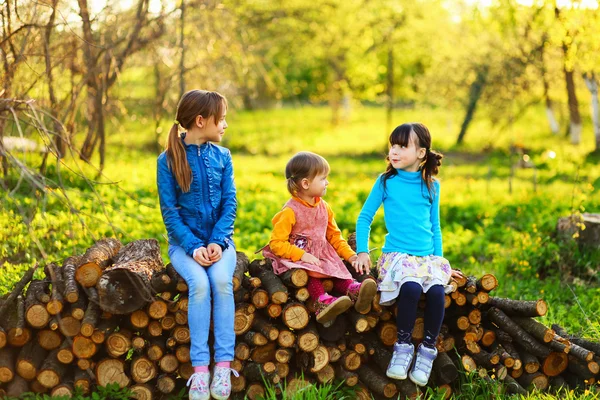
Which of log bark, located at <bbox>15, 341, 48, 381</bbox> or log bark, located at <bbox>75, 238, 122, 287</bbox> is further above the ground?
log bark, located at <bbox>75, 238, 122, 287</bbox>

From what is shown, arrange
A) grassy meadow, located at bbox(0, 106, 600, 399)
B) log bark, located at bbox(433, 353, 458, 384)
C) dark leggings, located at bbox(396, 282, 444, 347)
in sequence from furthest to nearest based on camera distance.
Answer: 1. grassy meadow, located at bbox(0, 106, 600, 399)
2. log bark, located at bbox(433, 353, 458, 384)
3. dark leggings, located at bbox(396, 282, 444, 347)

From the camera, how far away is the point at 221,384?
157 inches

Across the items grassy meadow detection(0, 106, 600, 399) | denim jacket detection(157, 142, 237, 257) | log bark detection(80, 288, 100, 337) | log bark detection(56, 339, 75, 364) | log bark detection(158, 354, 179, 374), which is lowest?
grassy meadow detection(0, 106, 600, 399)

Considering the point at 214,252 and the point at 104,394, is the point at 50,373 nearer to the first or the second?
the point at 104,394

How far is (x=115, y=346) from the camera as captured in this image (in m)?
4.05

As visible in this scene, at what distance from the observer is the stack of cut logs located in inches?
157

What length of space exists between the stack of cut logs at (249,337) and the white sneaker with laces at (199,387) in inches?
7.9

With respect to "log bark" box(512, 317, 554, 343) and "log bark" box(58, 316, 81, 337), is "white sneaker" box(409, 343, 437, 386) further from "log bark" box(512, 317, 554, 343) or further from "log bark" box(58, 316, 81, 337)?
"log bark" box(58, 316, 81, 337)

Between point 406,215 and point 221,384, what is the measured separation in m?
1.56

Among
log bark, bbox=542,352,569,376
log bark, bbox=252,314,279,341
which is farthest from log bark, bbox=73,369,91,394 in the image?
log bark, bbox=542,352,569,376

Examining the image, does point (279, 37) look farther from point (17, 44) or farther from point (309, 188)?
point (309, 188)

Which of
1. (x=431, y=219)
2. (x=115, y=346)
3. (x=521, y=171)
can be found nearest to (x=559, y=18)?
(x=521, y=171)

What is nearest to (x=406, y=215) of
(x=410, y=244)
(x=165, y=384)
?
(x=410, y=244)

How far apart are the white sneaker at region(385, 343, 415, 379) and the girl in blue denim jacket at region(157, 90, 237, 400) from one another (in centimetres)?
94
